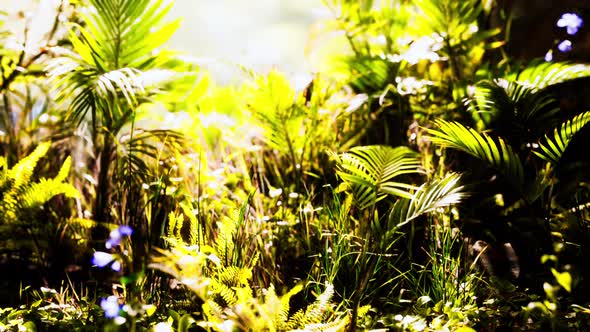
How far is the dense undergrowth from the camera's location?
1759mm

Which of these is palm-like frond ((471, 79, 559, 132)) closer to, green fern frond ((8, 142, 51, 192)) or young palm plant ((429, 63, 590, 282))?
young palm plant ((429, 63, 590, 282))

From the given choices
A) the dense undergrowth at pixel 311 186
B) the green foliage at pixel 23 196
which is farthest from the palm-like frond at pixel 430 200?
the green foliage at pixel 23 196

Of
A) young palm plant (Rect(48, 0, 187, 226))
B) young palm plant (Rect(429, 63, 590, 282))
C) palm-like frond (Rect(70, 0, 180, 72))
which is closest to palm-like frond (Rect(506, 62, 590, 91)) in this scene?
young palm plant (Rect(429, 63, 590, 282))

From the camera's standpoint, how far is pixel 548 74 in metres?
2.30

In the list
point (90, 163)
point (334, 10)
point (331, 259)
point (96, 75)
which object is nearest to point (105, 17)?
point (96, 75)

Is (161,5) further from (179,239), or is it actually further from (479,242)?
(479,242)

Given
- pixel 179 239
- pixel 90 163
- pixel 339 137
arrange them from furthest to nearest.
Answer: pixel 90 163
pixel 339 137
pixel 179 239

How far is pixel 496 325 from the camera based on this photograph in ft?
5.34

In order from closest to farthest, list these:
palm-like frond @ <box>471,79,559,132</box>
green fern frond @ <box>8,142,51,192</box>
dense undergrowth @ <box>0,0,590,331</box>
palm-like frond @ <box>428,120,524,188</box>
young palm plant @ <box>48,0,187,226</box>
Result: dense undergrowth @ <box>0,0,590,331</box> → palm-like frond @ <box>428,120,524,188</box> → palm-like frond @ <box>471,79,559,132</box> → green fern frond @ <box>8,142,51,192</box> → young palm plant @ <box>48,0,187,226</box>

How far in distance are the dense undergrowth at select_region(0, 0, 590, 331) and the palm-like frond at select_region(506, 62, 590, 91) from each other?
0.01 m

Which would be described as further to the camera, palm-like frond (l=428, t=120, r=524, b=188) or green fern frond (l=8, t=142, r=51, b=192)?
green fern frond (l=8, t=142, r=51, b=192)

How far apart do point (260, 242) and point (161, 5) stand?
147cm

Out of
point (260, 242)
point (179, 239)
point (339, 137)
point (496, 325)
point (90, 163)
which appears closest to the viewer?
point (496, 325)

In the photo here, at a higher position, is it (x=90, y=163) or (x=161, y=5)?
(x=161, y=5)
